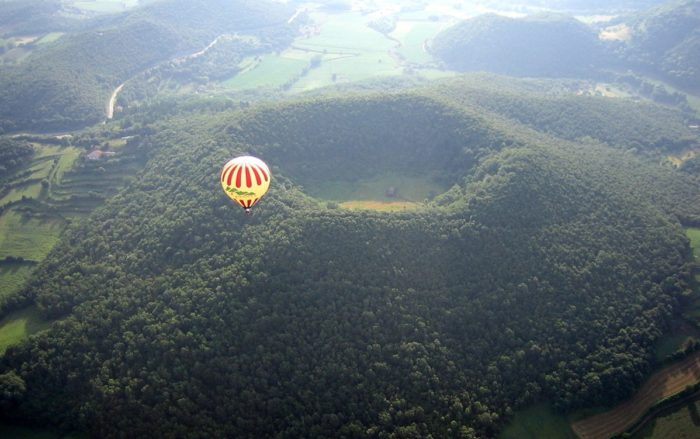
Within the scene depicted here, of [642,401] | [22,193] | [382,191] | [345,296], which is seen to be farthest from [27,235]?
[642,401]

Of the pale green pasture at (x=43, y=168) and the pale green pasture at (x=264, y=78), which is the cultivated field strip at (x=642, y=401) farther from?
the pale green pasture at (x=264, y=78)

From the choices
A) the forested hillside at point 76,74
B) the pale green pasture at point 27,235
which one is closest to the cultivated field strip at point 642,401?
the pale green pasture at point 27,235

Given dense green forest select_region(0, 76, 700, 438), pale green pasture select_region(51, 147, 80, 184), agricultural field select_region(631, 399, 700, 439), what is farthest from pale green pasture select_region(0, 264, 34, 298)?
agricultural field select_region(631, 399, 700, 439)

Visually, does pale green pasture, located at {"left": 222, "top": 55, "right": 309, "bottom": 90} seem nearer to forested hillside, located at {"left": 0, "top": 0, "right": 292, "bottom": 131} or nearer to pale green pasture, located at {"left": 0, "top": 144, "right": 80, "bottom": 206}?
forested hillside, located at {"left": 0, "top": 0, "right": 292, "bottom": 131}

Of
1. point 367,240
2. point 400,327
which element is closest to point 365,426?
point 400,327

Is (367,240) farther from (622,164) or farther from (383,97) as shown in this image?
(622,164)

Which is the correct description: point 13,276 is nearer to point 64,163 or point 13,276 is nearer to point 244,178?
point 64,163
